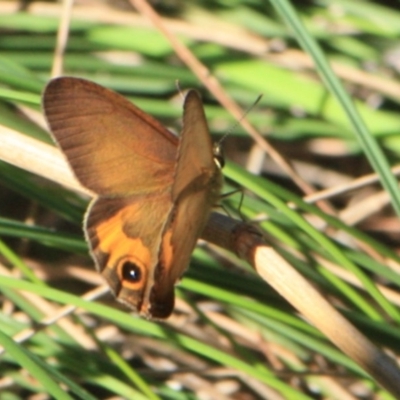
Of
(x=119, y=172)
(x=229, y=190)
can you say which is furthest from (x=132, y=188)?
(x=229, y=190)

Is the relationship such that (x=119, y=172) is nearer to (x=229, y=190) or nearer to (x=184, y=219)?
(x=184, y=219)

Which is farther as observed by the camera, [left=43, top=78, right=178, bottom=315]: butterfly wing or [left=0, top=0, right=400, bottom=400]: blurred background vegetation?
[left=0, top=0, right=400, bottom=400]: blurred background vegetation

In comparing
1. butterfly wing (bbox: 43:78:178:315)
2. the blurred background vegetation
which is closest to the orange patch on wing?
butterfly wing (bbox: 43:78:178:315)

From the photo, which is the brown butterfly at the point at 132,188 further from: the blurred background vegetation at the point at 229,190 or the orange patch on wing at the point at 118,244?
the blurred background vegetation at the point at 229,190

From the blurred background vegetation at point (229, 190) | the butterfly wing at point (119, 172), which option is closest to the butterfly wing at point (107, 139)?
the butterfly wing at point (119, 172)

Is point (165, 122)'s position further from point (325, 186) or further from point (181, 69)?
point (325, 186)

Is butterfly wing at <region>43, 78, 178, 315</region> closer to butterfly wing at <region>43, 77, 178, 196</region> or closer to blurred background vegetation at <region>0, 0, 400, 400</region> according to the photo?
butterfly wing at <region>43, 77, 178, 196</region>

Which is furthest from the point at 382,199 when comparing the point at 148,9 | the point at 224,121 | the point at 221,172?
the point at 221,172

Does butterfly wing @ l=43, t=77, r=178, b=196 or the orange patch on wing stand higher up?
butterfly wing @ l=43, t=77, r=178, b=196
